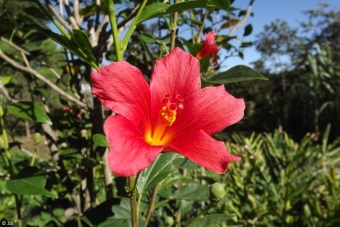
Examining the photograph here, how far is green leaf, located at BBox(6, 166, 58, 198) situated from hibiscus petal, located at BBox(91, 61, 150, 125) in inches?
11.7

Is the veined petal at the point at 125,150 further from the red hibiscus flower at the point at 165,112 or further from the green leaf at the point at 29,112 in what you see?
the green leaf at the point at 29,112

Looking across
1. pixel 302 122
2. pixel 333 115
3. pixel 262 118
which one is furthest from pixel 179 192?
pixel 262 118

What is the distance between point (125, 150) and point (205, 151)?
138mm

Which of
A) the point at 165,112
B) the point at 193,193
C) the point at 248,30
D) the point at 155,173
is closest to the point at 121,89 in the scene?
the point at 165,112

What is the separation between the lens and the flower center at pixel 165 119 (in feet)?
2.15

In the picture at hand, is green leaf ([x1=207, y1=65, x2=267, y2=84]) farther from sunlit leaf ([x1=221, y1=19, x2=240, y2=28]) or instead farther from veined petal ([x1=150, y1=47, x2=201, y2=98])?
sunlit leaf ([x1=221, y1=19, x2=240, y2=28])

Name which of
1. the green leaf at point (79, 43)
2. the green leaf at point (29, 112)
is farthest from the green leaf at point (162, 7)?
the green leaf at point (29, 112)

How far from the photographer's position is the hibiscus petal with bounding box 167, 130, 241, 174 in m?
0.52

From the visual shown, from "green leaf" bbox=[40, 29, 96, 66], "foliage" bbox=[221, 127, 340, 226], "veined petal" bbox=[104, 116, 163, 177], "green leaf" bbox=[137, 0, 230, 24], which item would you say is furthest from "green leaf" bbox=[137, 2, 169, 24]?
"foliage" bbox=[221, 127, 340, 226]

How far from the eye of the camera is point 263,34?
21.6 metres

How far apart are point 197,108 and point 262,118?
52.1 feet

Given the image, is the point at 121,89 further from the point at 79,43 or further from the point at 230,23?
the point at 230,23

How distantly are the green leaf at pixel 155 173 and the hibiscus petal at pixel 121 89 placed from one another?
13 centimetres

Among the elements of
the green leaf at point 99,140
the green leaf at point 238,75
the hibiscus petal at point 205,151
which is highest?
the green leaf at point 238,75
